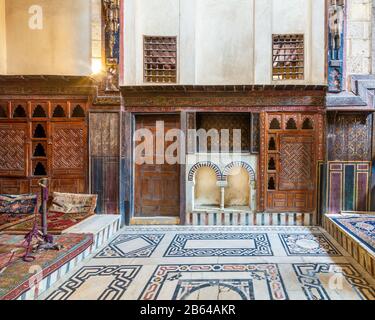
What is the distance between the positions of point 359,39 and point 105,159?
549 cm

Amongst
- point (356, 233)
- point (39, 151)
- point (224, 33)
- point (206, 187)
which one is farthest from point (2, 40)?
point (356, 233)

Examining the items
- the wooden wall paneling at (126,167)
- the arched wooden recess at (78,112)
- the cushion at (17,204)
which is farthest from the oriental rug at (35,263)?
the arched wooden recess at (78,112)

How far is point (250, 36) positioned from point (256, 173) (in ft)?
9.15

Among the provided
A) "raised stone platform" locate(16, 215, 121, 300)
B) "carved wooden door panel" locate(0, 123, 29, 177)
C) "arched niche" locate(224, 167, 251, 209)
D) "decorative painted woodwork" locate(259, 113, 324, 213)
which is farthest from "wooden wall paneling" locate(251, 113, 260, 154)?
"carved wooden door panel" locate(0, 123, 29, 177)

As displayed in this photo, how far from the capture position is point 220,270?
371cm

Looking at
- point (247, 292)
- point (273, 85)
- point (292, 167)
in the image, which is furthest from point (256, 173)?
point (247, 292)

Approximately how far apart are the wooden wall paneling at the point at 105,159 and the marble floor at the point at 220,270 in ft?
2.91

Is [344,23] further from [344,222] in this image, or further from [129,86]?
[129,86]

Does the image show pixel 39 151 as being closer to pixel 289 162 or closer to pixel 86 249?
pixel 86 249

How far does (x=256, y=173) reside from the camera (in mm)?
5973

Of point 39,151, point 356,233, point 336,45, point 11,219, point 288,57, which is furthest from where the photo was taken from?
point 39,151

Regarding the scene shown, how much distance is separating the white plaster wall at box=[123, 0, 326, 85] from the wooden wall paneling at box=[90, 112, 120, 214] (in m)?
0.97

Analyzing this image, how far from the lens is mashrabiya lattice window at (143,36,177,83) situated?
5934 millimetres

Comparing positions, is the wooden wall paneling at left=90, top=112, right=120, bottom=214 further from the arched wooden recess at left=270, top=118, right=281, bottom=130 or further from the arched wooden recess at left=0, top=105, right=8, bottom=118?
the arched wooden recess at left=270, top=118, right=281, bottom=130
